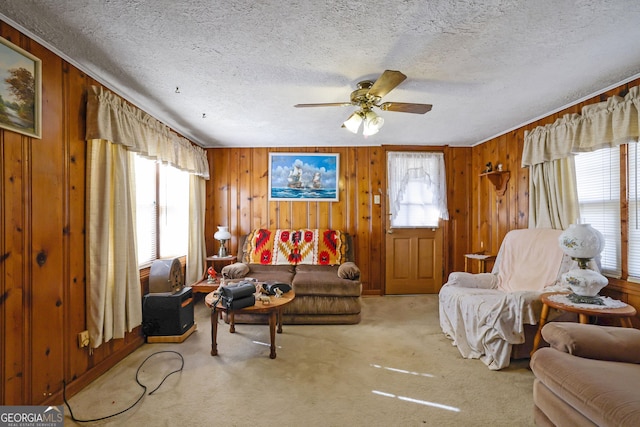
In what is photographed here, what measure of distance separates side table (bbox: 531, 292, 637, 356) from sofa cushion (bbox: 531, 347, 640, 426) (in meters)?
0.58

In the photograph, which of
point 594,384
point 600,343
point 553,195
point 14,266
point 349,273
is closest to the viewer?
point 594,384

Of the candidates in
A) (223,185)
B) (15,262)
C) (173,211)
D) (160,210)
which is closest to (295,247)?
(223,185)

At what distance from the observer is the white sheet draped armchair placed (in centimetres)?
220

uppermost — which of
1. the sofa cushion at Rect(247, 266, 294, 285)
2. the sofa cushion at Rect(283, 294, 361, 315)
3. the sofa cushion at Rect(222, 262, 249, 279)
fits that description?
the sofa cushion at Rect(222, 262, 249, 279)

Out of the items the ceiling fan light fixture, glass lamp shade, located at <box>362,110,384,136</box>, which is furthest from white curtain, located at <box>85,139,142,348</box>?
glass lamp shade, located at <box>362,110,384,136</box>

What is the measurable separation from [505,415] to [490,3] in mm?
2342

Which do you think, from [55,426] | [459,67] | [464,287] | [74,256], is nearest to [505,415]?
[464,287]

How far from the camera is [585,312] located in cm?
193

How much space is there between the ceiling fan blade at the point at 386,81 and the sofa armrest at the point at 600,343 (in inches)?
68.2

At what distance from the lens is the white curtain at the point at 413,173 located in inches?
172

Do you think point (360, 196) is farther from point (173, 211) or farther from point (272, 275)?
point (173, 211)

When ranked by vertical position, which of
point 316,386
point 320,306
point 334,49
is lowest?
point 316,386

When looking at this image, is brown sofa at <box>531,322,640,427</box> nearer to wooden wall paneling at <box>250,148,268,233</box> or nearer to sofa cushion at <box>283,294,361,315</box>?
sofa cushion at <box>283,294,361,315</box>

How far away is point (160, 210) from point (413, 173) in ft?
11.7
